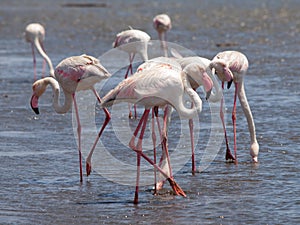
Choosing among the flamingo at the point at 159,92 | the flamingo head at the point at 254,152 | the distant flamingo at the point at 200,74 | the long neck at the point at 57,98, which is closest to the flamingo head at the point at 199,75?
the distant flamingo at the point at 200,74

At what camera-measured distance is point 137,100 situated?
22.4 feet

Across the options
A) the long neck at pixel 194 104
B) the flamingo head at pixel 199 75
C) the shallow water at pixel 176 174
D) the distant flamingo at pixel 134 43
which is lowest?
the shallow water at pixel 176 174

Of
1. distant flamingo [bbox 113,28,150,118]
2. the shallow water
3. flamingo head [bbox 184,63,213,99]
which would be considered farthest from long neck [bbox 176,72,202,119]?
distant flamingo [bbox 113,28,150,118]

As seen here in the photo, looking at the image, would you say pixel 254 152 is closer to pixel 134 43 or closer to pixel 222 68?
pixel 222 68

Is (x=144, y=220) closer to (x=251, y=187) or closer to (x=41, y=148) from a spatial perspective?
(x=251, y=187)

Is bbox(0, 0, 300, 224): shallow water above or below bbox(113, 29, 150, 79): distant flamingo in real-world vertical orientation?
below

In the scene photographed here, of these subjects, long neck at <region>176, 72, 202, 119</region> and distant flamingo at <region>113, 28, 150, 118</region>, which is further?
distant flamingo at <region>113, 28, 150, 118</region>

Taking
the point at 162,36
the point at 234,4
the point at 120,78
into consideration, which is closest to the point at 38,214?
the point at 120,78

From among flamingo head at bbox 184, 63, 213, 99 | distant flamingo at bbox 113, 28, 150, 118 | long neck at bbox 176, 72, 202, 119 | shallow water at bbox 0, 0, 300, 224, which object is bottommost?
shallow water at bbox 0, 0, 300, 224

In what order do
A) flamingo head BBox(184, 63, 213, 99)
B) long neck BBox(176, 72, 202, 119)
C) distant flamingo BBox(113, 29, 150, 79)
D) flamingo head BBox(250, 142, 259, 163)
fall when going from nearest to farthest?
long neck BBox(176, 72, 202, 119) → flamingo head BBox(184, 63, 213, 99) → flamingo head BBox(250, 142, 259, 163) → distant flamingo BBox(113, 29, 150, 79)

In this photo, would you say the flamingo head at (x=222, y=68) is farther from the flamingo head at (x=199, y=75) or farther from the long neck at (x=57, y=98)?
the long neck at (x=57, y=98)

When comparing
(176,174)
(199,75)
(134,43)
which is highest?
→ (134,43)

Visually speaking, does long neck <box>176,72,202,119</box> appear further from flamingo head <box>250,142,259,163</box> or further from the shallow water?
flamingo head <box>250,142,259,163</box>

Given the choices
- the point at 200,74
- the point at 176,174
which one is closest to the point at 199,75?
the point at 200,74
